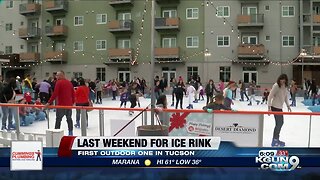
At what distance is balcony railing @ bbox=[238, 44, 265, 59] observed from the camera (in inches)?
1254

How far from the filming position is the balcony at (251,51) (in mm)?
31875

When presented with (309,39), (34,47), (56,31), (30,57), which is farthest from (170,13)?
(34,47)

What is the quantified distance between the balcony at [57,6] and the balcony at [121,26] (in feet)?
21.0

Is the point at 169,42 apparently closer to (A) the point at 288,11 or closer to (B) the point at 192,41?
(B) the point at 192,41

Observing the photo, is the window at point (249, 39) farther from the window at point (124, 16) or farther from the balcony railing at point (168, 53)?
the window at point (124, 16)

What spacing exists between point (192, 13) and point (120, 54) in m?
8.41

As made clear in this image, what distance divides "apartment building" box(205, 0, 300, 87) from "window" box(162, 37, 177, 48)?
3.35 m

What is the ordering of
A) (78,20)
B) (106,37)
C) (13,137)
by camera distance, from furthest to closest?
(78,20)
(106,37)
(13,137)

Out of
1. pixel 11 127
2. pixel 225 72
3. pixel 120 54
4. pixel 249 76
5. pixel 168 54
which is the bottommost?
pixel 11 127

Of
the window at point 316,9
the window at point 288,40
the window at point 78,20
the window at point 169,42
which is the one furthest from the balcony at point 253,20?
the window at point 78,20

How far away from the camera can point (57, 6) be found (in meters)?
38.8

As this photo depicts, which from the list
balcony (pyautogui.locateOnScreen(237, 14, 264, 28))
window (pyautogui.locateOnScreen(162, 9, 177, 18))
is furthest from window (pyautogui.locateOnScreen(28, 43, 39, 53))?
balcony (pyautogui.locateOnScreen(237, 14, 264, 28))

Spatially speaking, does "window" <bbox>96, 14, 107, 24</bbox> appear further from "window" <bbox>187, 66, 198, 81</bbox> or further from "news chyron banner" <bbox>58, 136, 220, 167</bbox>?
"news chyron banner" <bbox>58, 136, 220, 167</bbox>

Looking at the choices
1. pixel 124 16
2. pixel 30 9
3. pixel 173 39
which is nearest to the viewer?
pixel 173 39
